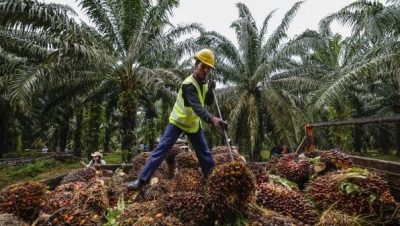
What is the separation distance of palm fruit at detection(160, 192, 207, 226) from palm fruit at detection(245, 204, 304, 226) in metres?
0.34

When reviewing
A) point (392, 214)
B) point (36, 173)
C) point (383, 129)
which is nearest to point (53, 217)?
point (392, 214)

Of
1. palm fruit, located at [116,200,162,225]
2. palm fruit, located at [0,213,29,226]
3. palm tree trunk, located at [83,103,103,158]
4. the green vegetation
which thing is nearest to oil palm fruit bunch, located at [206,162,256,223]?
palm fruit, located at [116,200,162,225]

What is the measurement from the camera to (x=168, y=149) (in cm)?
389

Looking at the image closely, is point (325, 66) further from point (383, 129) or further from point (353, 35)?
point (383, 129)

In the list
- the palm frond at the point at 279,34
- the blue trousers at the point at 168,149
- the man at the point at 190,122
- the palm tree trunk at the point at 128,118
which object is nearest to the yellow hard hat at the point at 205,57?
the man at the point at 190,122

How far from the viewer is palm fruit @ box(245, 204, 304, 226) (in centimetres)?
231

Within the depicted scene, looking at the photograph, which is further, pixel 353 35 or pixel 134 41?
pixel 353 35

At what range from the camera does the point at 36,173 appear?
14.4 m

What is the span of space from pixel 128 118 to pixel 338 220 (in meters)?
9.87

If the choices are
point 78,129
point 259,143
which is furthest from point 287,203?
point 78,129

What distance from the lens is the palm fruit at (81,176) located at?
156 inches

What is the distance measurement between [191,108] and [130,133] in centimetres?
836

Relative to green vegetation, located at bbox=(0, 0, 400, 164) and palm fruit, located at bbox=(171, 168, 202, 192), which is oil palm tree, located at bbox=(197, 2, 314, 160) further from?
palm fruit, located at bbox=(171, 168, 202, 192)

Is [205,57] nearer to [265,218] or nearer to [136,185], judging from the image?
[136,185]
